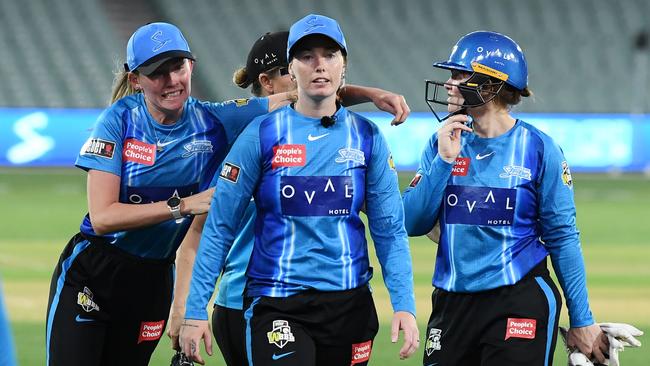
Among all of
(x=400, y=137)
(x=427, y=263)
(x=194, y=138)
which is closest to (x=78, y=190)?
(x=400, y=137)

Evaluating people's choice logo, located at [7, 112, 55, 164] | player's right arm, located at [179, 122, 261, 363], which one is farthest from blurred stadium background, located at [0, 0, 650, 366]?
player's right arm, located at [179, 122, 261, 363]

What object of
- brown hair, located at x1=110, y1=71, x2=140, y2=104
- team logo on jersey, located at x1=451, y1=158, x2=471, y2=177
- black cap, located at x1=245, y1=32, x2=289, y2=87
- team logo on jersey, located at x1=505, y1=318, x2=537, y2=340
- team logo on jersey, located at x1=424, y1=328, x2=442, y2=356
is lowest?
team logo on jersey, located at x1=424, y1=328, x2=442, y2=356

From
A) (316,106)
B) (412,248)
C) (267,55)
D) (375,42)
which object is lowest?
(316,106)

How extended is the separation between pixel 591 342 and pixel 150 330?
209cm

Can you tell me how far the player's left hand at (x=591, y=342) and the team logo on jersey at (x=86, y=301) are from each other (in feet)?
7.32

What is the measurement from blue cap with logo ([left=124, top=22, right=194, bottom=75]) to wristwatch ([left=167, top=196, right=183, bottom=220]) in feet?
1.91

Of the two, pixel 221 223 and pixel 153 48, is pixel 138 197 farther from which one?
pixel 221 223

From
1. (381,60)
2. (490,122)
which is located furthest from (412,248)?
(381,60)

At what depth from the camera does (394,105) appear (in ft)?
17.8

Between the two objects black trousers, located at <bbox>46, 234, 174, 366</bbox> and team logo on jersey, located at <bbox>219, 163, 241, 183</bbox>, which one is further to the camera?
black trousers, located at <bbox>46, 234, 174, 366</bbox>

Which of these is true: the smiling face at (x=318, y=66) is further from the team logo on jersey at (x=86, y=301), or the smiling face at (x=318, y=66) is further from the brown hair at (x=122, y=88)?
the team logo on jersey at (x=86, y=301)

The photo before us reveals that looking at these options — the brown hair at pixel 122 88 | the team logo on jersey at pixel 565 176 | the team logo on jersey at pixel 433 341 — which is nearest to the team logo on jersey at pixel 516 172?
the team logo on jersey at pixel 565 176

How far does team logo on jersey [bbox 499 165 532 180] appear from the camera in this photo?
5414 millimetres

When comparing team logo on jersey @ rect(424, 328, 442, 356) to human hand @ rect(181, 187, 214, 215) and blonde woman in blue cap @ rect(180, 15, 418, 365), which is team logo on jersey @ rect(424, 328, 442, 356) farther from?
human hand @ rect(181, 187, 214, 215)
